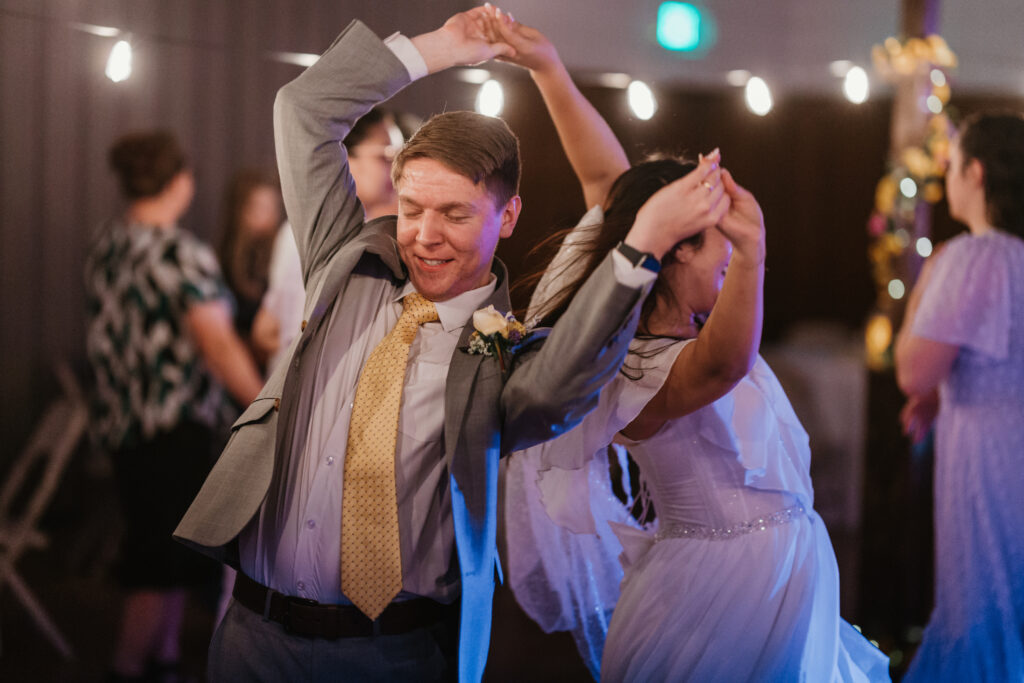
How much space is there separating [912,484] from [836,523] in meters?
2.06

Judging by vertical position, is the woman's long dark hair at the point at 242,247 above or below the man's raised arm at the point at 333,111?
below

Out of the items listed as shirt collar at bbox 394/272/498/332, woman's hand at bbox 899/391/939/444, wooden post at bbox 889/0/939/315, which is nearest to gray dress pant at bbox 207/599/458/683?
shirt collar at bbox 394/272/498/332

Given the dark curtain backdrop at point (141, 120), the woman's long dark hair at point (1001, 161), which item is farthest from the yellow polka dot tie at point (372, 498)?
the woman's long dark hair at point (1001, 161)

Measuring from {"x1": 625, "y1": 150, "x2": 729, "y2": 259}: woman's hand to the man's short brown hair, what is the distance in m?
0.29

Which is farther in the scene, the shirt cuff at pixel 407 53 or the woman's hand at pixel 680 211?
the shirt cuff at pixel 407 53

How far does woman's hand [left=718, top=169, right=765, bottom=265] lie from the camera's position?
1.35 meters

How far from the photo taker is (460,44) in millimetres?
1563

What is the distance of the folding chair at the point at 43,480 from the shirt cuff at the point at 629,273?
3001 millimetres

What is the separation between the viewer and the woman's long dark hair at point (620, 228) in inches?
65.8

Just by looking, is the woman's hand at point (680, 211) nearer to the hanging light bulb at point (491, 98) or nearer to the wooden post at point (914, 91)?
the hanging light bulb at point (491, 98)


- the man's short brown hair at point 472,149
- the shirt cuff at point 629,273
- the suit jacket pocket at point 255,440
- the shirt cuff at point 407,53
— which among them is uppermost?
the shirt cuff at point 407,53

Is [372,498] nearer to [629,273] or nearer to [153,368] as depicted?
[629,273]

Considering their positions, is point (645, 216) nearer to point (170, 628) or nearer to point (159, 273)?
point (159, 273)

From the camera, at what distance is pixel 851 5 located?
17.5 feet
